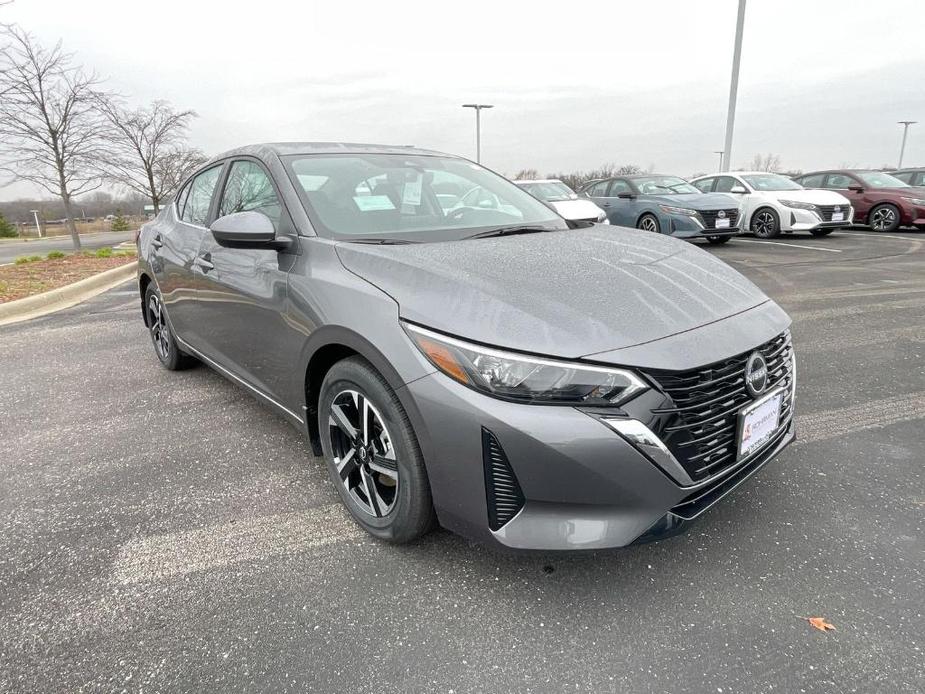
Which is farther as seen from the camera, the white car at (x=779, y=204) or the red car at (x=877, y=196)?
the red car at (x=877, y=196)

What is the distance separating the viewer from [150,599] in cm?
193

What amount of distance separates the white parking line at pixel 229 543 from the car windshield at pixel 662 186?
10.7 meters

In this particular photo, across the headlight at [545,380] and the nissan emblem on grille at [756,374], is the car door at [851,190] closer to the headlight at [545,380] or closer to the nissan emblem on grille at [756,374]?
the nissan emblem on grille at [756,374]

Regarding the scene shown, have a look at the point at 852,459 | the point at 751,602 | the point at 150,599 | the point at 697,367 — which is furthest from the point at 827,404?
the point at 150,599

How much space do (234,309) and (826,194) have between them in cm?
1370

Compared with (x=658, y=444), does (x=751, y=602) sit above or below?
below

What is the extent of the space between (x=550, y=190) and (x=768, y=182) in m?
5.39

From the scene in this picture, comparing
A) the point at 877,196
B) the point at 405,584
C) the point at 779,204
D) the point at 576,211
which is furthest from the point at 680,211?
the point at 405,584

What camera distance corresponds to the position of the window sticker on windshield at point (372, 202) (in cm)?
262

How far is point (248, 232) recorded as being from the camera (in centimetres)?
234

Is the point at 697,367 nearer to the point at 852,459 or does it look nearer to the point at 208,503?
the point at 852,459

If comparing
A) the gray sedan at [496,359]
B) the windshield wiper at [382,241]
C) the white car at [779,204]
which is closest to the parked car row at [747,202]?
the white car at [779,204]

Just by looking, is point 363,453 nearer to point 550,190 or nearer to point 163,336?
point 163,336

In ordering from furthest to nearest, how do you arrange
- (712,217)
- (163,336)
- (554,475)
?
(712,217) → (163,336) → (554,475)
